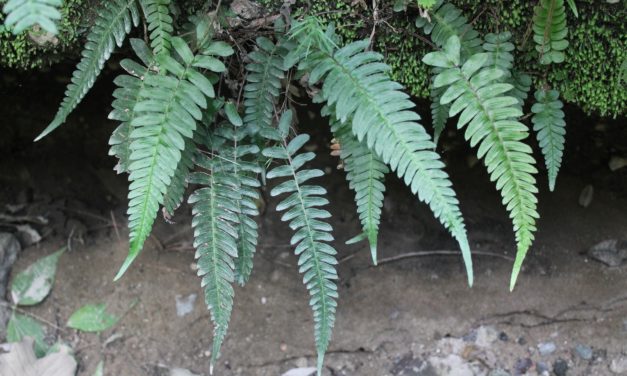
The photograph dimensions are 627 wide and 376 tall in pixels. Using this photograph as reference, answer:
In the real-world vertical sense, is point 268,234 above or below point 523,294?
above

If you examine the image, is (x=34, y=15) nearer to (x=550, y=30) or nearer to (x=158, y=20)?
(x=158, y=20)

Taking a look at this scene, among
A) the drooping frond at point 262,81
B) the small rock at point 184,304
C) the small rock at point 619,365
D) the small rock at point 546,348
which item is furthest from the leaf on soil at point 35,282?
the small rock at point 619,365

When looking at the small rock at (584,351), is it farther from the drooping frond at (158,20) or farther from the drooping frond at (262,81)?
the drooping frond at (158,20)

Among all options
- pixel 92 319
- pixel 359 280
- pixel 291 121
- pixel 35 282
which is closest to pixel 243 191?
pixel 291 121

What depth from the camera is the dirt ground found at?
232 cm

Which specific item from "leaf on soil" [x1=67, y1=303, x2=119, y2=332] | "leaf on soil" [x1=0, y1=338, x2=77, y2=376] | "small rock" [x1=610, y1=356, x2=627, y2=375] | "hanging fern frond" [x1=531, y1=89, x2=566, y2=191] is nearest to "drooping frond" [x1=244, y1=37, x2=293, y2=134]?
"hanging fern frond" [x1=531, y1=89, x2=566, y2=191]

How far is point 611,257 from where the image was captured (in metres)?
2.37

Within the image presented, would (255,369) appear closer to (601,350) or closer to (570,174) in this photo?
(601,350)

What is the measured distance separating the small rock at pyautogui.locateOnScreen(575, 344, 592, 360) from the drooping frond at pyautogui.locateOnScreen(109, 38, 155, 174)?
176cm

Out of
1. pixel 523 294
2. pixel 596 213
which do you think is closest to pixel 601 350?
pixel 523 294

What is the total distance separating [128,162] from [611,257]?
1.85 metres

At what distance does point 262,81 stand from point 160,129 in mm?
367

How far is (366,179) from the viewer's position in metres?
1.65

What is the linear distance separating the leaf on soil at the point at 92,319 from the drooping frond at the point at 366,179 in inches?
53.2
